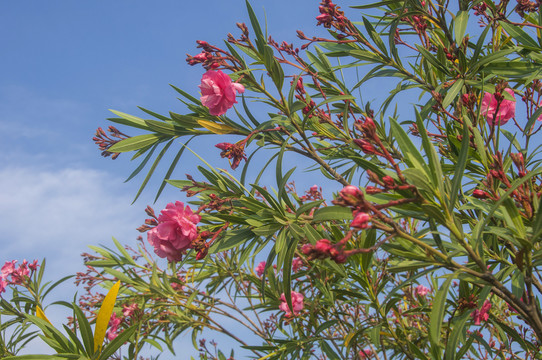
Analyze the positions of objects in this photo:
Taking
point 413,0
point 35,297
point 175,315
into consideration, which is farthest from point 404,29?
point 35,297

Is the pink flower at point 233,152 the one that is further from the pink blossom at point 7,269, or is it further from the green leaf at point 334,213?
the pink blossom at point 7,269

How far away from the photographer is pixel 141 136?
1732 mm

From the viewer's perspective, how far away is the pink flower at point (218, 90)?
1.53 meters

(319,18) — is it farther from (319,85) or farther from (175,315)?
(175,315)

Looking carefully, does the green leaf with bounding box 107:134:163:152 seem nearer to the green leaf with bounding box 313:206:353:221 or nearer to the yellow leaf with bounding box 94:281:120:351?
the yellow leaf with bounding box 94:281:120:351

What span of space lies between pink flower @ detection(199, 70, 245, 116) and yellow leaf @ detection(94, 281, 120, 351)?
2.13ft

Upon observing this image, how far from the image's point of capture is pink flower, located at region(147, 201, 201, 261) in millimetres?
1499

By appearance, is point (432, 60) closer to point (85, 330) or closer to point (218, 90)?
point (218, 90)

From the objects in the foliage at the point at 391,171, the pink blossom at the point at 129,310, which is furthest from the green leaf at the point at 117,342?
the pink blossom at the point at 129,310

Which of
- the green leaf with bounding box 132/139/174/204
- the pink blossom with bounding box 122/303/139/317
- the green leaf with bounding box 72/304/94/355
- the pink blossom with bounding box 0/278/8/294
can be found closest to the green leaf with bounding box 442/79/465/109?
the green leaf with bounding box 132/139/174/204

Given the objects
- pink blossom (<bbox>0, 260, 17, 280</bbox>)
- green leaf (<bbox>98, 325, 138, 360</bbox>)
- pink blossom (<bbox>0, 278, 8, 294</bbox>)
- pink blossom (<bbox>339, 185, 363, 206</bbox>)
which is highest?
pink blossom (<bbox>0, 260, 17, 280</bbox>)

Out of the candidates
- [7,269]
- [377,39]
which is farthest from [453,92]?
[7,269]

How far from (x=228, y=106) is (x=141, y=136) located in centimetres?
39

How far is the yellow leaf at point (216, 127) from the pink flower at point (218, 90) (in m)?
0.07
